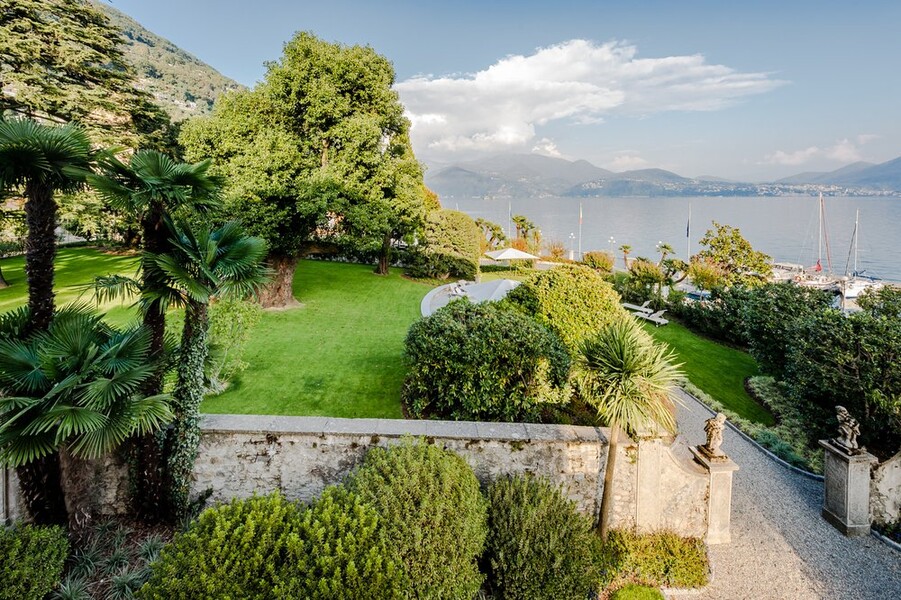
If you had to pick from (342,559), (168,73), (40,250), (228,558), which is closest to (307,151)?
(40,250)

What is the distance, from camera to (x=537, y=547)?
5117 mm

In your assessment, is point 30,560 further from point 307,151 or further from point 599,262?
point 599,262

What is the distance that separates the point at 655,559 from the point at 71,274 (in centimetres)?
2454

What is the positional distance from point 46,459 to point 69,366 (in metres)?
1.51

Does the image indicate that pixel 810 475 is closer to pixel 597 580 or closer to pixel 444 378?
pixel 597 580

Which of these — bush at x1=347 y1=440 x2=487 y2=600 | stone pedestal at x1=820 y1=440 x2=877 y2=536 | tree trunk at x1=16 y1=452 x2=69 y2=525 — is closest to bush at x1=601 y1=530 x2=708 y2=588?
bush at x1=347 y1=440 x2=487 y2=600

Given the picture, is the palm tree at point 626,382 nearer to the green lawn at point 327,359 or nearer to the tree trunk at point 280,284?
the green lawn at point 327,359

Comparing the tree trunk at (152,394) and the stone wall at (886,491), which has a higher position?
the tree trunk at (152,394)

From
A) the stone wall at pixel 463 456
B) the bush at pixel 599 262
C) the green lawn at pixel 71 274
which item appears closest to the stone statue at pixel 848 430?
the stone wall at pixel 463 456

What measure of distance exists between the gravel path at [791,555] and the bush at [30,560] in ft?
24.4

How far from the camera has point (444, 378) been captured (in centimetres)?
773

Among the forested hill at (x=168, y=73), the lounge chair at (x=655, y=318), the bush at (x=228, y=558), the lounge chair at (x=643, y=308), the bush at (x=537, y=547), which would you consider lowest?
the bush at (x=537, y=547)

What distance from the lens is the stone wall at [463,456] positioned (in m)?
5.76

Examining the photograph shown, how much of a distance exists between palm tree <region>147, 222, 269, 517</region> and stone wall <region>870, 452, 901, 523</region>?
31.6ft
